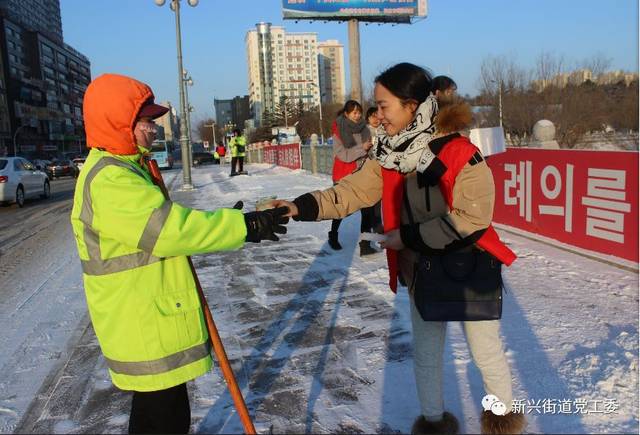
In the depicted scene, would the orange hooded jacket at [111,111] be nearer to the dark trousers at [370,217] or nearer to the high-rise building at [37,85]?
the dark trousers at [370,217]

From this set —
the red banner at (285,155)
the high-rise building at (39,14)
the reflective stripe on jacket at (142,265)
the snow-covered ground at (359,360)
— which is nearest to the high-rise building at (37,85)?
the high-rise building at (39,14)

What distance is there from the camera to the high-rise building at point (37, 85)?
8450 cm

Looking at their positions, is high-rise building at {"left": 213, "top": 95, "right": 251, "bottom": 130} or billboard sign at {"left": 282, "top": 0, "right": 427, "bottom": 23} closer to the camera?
billboard sign at {"left": 282, "top": 0, "right": 427, "bottom": 23}

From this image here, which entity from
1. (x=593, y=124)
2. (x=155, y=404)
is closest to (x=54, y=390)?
(x=155, y=404)

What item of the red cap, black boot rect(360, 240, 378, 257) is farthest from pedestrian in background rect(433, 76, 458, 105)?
black boot rect(360, 240, 378, 257)

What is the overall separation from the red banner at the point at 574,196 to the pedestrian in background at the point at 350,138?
2.16 meters

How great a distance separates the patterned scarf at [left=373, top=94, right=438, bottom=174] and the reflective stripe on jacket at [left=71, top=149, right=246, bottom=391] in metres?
0.71

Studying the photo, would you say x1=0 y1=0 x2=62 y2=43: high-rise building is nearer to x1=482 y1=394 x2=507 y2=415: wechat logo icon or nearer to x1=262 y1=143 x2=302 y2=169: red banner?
x1=262 y1=143 x2=302 y2=169: red banner

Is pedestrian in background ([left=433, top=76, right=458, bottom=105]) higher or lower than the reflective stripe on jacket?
higher

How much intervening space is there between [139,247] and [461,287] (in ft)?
4.11

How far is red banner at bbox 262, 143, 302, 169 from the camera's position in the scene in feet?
75.9

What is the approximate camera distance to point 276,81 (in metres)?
141

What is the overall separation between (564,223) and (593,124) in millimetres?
22916

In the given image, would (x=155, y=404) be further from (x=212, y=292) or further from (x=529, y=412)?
(x=212, y=292)
